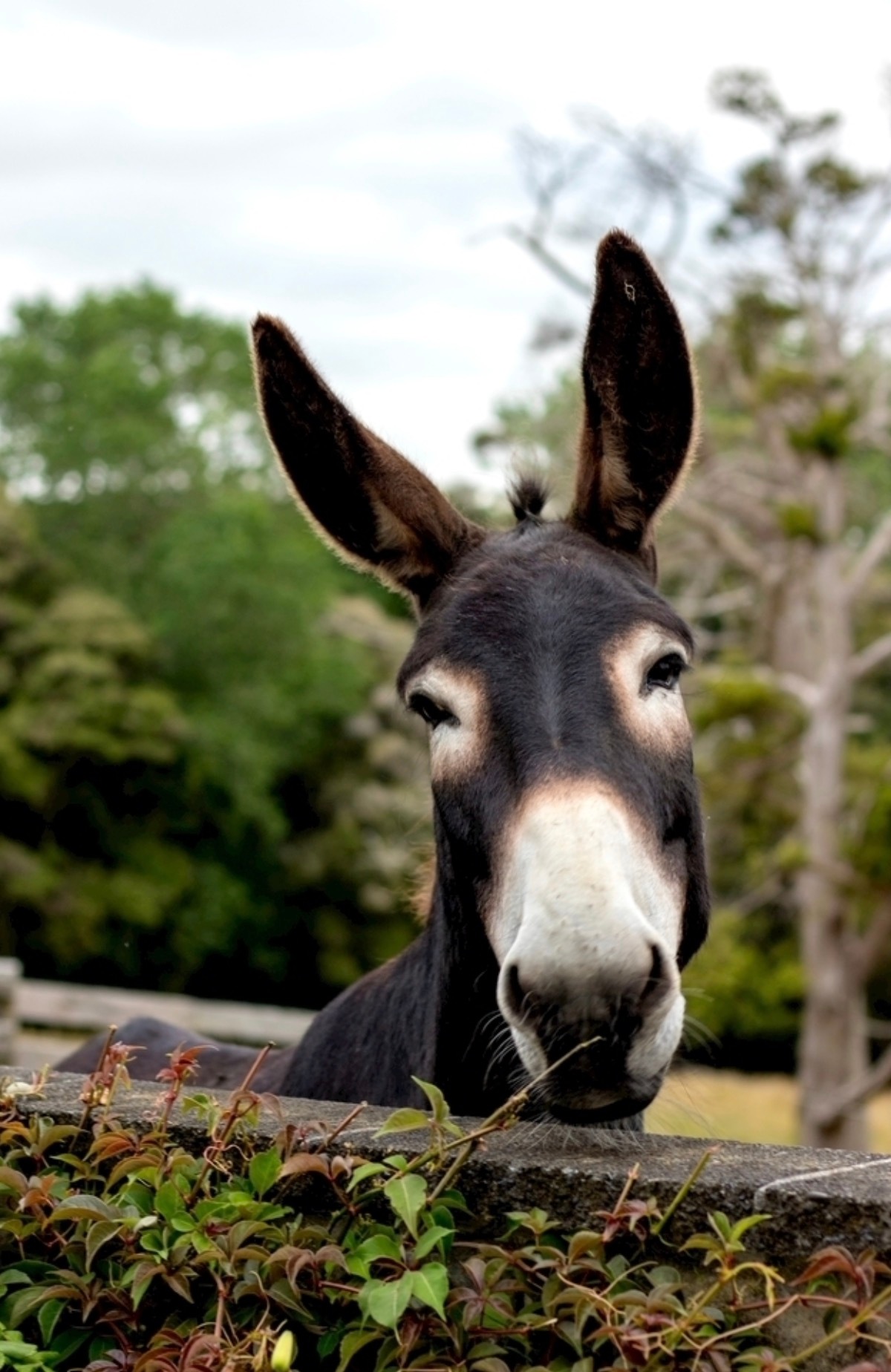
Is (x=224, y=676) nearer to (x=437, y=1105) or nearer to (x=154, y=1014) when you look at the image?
(x=154, y=1014)

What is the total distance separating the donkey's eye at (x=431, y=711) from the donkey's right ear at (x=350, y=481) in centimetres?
50

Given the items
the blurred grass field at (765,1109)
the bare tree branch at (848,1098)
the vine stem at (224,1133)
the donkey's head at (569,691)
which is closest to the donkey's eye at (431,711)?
the donkey's head at (569,691)

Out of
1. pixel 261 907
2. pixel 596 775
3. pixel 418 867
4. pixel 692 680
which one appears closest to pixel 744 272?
pixel 692 680

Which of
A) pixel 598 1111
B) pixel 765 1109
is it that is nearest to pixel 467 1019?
pixel 598 1111

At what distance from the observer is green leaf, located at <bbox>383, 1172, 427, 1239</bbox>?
75.1 inches

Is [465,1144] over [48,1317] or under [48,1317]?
over

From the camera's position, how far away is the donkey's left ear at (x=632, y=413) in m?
3.32

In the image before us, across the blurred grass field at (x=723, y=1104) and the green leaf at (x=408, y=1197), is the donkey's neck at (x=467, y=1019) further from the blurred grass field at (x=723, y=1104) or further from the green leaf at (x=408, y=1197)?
the green leaf at (x=408, y=1197)

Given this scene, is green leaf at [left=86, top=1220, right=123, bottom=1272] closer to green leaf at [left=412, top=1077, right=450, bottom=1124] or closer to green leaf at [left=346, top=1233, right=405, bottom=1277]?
green leaf at [left=346, top=1233, right=405, bottom=1277]

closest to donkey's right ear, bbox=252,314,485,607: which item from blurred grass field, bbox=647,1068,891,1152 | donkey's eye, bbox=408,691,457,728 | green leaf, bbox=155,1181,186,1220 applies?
donkey's eye, bbox=408,691,457,728

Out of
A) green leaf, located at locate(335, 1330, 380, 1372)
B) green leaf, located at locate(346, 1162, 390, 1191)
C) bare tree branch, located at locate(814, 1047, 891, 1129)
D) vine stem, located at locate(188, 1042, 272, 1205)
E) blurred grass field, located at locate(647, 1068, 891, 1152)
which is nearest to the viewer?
green leaf, located at locate(335, 1330, 380, 1372)

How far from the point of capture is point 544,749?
8.46ft

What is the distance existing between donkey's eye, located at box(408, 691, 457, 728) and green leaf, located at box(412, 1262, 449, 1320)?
122 cm

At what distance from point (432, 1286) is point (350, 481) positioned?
2.01 meters
